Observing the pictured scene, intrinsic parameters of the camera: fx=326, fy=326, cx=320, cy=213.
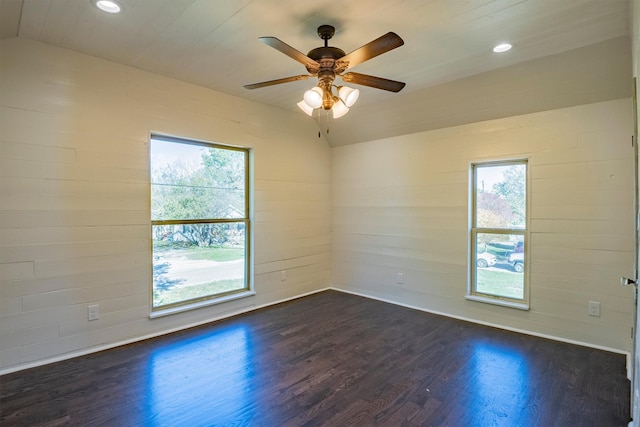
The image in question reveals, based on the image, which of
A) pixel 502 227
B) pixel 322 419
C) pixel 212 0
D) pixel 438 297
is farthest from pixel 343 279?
pixel 212 0

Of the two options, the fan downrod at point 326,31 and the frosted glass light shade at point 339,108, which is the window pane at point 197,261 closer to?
the frosted glass light shade at point 339,108

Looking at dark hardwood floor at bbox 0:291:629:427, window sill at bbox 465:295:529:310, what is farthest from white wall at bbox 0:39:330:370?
window sill at bbox 465:295:529:310

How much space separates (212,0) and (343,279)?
13.1 ft

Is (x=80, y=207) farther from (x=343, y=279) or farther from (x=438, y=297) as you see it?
(x=438, y=297)

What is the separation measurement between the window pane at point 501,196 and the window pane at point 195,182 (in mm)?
2857

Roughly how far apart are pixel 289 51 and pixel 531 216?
2910 mm

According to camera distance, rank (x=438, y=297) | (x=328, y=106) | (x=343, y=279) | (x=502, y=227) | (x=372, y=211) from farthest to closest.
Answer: (x=343, y=279)
(x=372, y=211)
(x=438, y=297)
(x=502, y=227)
(x=328, y=106)

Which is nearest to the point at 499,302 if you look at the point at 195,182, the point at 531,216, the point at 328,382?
the point at 531,216

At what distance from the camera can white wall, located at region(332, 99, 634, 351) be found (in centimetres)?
295

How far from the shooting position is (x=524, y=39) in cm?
250

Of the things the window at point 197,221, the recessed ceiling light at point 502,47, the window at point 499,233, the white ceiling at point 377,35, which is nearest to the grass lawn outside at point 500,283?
the window at point 499,233

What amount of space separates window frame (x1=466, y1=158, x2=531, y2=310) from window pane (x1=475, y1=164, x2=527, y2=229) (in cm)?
3

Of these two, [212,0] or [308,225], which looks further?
[308,225]

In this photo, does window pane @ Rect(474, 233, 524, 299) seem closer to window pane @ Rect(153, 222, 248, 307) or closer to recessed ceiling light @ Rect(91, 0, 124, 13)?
window pane @ Rect(153, 222, 248, 307)
